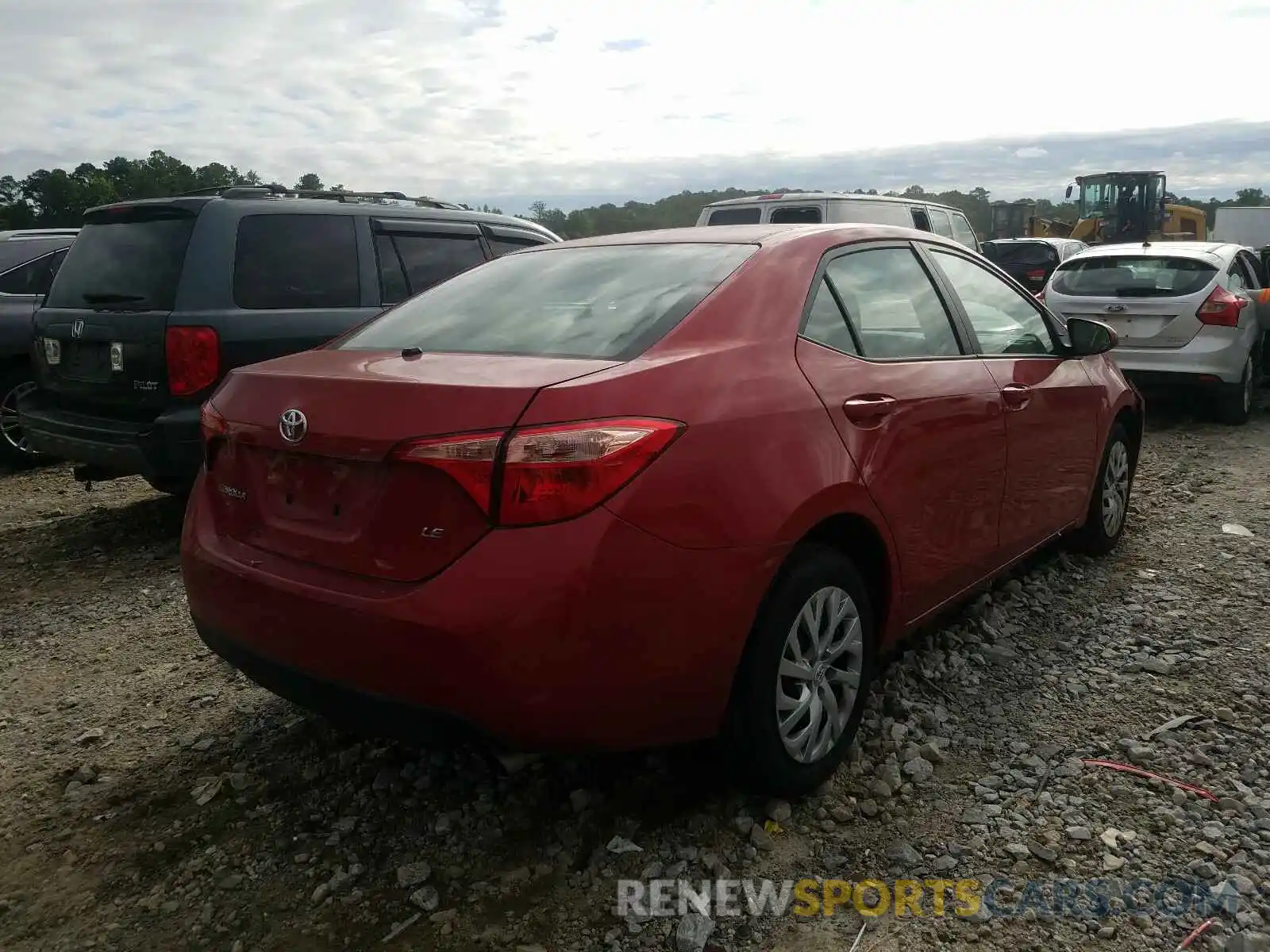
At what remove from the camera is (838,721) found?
2.93 m

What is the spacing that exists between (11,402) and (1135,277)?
8965 mm

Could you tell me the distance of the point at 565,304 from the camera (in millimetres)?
2969

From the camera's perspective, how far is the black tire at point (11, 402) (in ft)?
24.5

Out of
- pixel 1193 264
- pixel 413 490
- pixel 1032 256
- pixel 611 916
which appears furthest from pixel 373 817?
pixel 1032 256

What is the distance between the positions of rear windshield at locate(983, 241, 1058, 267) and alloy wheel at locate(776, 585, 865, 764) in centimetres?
1670

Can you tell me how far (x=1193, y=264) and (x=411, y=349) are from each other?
808 cm

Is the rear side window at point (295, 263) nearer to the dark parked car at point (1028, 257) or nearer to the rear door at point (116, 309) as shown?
the rear door at point (116, 309)

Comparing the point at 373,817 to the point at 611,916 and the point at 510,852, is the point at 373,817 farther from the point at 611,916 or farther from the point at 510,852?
the point at 611,916

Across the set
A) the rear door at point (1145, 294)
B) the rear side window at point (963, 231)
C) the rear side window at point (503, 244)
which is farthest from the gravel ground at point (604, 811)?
the rear side window at point (963, 231)

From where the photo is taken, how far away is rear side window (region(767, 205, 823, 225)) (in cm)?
1070

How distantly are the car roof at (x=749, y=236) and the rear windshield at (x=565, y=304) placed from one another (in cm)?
6

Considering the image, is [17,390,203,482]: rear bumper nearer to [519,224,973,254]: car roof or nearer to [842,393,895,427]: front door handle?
[519,224,973,254]: car roof

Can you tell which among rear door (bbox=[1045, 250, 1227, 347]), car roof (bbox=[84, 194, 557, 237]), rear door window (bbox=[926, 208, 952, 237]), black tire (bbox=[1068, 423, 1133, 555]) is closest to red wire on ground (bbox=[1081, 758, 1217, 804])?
black tire (bbox=[1068, 423, 1133, 555])

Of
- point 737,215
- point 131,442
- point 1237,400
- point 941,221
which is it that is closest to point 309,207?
point 131,442
